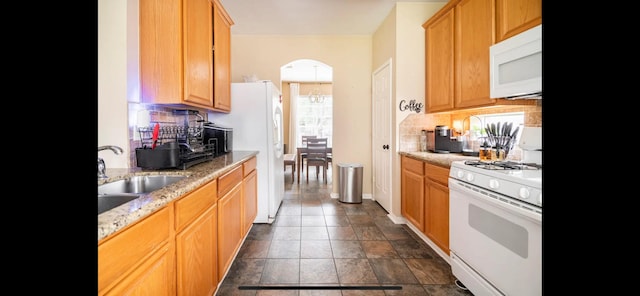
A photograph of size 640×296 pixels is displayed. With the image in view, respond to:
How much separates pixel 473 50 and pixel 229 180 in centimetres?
214

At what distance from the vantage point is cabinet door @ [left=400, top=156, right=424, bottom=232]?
2.79 m

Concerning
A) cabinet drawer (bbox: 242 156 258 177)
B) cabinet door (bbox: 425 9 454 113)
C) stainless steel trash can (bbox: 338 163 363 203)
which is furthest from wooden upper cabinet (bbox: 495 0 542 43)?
stainless steel trash can (bbox: 338 163 363 203)

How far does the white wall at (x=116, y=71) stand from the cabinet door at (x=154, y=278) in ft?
2.82

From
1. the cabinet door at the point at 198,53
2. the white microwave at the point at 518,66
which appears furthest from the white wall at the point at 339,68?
the white microwave at the point at 518,66

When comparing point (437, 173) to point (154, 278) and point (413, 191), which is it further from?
point (154, 278)

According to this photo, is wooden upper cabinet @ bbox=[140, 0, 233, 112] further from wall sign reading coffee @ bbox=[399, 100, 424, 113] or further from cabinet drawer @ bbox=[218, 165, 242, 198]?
wall sign reading coffee @ bbox=[399, 100, 424, 113]

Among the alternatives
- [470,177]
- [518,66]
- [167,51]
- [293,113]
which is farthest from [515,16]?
[293,113]

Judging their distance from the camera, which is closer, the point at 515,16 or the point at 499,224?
the point at 499,224

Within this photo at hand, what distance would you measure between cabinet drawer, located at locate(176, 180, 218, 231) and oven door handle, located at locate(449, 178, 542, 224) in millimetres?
1532

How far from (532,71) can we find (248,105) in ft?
8.39

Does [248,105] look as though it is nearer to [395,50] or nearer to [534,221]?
[395,50]

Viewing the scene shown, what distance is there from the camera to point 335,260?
243 centimetres
